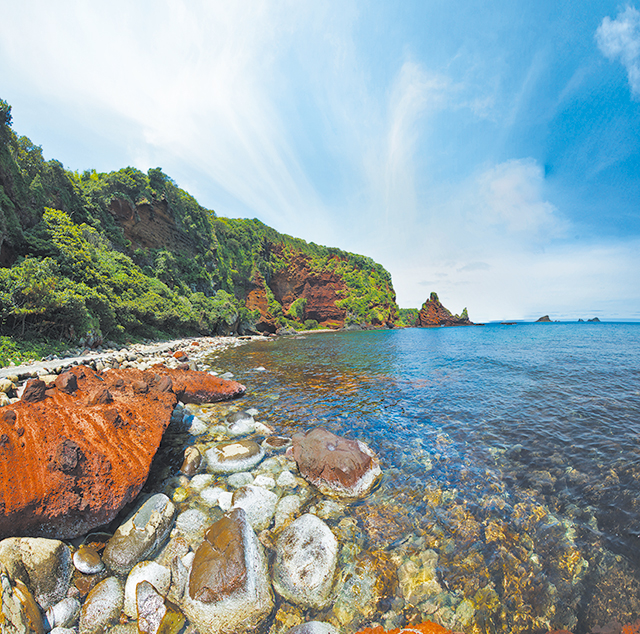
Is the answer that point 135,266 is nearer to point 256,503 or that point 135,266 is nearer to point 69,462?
point 69,462

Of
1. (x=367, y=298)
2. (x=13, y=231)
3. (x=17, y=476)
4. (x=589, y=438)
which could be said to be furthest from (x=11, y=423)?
(x=367, y=298)

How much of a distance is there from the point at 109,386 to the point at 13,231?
1712 cm

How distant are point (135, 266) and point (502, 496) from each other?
4015cm

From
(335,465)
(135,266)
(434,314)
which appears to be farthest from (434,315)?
(335,465)

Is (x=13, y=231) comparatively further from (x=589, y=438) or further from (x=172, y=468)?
(x=589, y=438)

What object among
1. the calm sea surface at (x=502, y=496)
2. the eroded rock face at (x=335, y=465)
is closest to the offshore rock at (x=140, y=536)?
the eroded rock face at (x=335, y=465)

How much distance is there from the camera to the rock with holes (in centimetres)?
295

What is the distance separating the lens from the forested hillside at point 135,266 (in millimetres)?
14070

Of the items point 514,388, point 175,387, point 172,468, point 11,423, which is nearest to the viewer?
point 11,423

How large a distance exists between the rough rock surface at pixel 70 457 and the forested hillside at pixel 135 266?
11.5 metres

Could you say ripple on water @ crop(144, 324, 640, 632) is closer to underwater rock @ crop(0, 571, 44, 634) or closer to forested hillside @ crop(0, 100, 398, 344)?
underwater rock @ crop(0, 571, 44, 634)

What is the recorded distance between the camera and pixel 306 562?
3205 millimetres

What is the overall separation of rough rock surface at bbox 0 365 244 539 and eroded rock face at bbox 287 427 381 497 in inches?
110

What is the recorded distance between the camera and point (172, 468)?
5.15m
